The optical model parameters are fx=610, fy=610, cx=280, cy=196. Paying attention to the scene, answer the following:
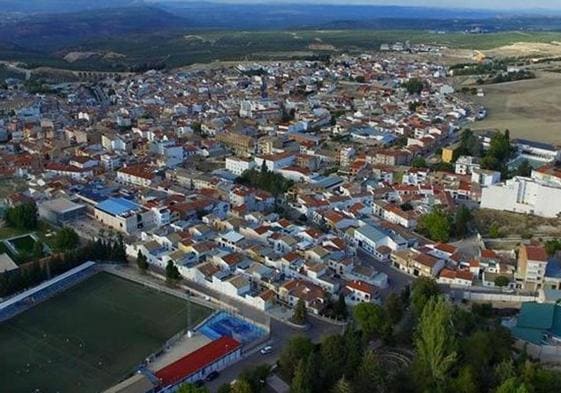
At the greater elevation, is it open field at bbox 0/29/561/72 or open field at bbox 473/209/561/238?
open field at bbox 0/29/561/72

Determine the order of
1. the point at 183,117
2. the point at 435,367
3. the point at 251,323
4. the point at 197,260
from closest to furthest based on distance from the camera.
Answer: the point at 435,367 < the point at 251,323 < the point at 197,260 < the point at 183,117

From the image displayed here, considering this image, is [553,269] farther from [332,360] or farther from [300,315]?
[332,360]

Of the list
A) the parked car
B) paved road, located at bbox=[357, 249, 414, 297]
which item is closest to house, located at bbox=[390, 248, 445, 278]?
paved road, located at bbox=[357, 249, 414, 297]

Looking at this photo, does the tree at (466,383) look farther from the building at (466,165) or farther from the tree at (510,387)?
the building at (466,165)

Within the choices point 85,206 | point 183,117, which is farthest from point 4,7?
point 85,206

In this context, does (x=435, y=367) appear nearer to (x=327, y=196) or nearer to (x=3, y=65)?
(x=327, y=196)

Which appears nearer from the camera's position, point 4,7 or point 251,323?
point 251,323

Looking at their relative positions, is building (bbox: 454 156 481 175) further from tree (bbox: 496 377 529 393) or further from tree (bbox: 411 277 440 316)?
tree (bbox: 496 377 529 393)

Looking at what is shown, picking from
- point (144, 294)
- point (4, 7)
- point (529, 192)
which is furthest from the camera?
point (4, 7)
